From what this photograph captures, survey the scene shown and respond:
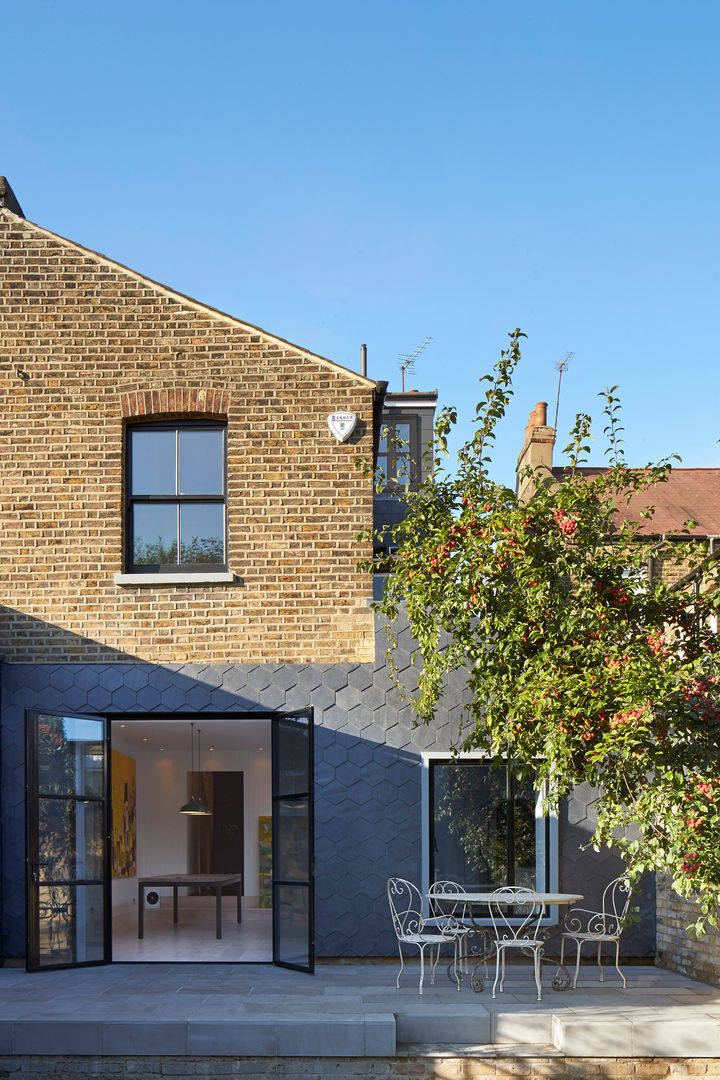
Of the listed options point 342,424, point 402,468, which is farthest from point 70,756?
point 402,468

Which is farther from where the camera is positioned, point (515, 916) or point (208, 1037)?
point (515, 916)

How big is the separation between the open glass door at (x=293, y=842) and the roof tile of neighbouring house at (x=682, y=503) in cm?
924

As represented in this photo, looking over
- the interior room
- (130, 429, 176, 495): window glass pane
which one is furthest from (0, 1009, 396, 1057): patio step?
the interior room

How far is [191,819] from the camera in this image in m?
18.2

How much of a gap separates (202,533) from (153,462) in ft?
2.68

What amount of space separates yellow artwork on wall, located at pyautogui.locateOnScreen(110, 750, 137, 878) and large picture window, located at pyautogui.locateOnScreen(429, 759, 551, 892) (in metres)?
6.47

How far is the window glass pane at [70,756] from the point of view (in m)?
9.34

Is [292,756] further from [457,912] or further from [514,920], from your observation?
[514,920]

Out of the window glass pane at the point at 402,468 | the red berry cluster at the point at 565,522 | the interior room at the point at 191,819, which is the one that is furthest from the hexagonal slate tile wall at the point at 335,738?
the interior room at the point at 191,819

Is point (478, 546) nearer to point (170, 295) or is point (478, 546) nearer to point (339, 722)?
point (339, 722)

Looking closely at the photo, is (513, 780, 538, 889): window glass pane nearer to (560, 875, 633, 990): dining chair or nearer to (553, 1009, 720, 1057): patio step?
(560, 875, 633, 990): dining chair

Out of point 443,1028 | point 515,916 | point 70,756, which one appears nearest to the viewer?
point 443,1028

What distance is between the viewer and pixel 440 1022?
7.31 metres

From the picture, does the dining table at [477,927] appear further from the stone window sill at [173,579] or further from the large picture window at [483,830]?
the stone window sill at [173,579]
